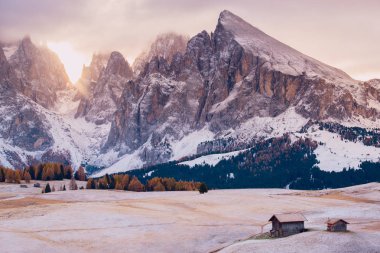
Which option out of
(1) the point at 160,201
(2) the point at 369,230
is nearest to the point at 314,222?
(2) the point at 369,230

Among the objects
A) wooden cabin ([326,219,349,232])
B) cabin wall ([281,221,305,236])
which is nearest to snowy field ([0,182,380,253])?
wooden cabin ([326,219,349,232])

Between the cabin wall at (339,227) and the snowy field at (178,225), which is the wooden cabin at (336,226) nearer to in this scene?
the cabin wall at (339,227)

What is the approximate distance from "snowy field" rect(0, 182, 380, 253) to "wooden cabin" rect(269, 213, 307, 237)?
3476 mm

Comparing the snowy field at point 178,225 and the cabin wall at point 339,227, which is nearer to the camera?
the snowy field at point 178,225

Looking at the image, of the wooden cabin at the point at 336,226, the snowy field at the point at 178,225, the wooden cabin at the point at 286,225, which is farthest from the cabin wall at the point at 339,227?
the wooden cabin at the point at 286,225

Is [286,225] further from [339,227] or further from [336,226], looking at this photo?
[339,227]

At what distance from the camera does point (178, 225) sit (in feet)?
409

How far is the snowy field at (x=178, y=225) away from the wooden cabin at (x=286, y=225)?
348 centimetres

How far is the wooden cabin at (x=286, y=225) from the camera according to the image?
356 feet

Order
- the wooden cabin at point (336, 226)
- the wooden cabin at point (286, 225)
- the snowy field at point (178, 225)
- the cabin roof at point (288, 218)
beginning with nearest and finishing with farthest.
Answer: the snowy field at point (178, 225) < the wooden cabin at point (336, 226) < the wooden cabin at point (286, 225) < the cabin roof at point (288, 218)

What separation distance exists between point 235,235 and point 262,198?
66.6 m

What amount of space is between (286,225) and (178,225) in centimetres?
2386

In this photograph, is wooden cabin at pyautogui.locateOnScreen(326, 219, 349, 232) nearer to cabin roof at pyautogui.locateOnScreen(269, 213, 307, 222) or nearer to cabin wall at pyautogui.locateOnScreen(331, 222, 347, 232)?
cabin wall at pyautogui.locateOnScreen(331, 222, 347, 232)

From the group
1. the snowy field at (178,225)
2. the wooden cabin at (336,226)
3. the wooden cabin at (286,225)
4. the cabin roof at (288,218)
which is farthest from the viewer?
the cabin roof at (288,218)
